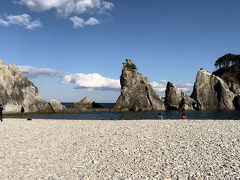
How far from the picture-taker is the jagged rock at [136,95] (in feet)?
332

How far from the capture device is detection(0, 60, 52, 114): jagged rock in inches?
2881

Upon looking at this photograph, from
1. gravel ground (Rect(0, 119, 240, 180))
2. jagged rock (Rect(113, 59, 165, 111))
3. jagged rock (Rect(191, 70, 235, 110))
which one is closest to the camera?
gravel ground (Rect(0, 119, 240, 180))

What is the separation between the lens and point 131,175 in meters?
12.1

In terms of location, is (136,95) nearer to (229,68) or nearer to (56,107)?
(56,107)

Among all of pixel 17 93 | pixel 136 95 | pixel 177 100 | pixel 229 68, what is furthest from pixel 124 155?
pixel 229 68

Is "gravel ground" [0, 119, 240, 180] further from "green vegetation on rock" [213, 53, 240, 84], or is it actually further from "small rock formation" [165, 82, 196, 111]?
"green vegetation on rock" [213, 53, 240, 84]

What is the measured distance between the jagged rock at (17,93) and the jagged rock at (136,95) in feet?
111

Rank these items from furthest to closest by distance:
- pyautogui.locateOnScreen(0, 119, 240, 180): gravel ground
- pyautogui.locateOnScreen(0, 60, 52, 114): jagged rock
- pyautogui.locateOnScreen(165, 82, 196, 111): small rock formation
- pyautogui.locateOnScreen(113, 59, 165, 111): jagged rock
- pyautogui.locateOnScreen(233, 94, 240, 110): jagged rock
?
pyautogui.locateOnScreen(233, 94, 240, 110): jagged rock → pyautogui.locateOnScreen(165, 82, 196, 111): small rock formation → pyautogui.locateOnScreen(113, 59, 165, 111): jagged rock → pyautogui.locateOnScreen(0, 60, 52, 114): jagged rock → pyautogui.locateOnScreen(0, 119, 240, 180): gravel ground

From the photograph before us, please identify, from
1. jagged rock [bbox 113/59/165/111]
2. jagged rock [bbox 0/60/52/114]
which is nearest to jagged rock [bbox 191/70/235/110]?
jagged rock [bbox 113/59/165/111]

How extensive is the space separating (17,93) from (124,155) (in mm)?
70654

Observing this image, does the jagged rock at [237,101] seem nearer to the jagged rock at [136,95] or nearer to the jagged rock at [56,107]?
the jagged rock at [136,95]

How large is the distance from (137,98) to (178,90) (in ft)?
73.5

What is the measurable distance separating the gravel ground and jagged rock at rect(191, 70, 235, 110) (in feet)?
315

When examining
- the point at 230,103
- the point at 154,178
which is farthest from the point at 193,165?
the point at 230,103
